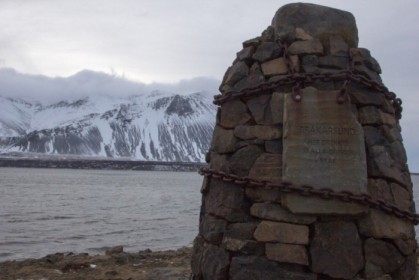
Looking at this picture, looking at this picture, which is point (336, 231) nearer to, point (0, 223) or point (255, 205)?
point (255, 205)

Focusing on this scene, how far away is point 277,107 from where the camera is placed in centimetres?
580

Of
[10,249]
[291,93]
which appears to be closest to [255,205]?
[291,93]

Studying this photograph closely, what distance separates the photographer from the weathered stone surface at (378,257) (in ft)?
17.9

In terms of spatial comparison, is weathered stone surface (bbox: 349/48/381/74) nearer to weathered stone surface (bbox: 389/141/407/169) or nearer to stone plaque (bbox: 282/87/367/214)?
stone plaque (bbox: 282/87/367/214)

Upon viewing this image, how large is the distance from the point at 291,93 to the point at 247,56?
855 mm

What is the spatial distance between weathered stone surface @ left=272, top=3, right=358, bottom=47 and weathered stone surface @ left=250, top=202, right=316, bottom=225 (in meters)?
1.97

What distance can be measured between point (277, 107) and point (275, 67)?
52 centimetres

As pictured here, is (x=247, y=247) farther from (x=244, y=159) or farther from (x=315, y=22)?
(x=315, y=22)

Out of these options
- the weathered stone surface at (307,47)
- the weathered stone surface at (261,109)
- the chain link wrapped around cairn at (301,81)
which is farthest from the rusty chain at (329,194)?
the weathered stone surface at (307,47)

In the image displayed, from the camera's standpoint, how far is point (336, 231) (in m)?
Result: 5.41

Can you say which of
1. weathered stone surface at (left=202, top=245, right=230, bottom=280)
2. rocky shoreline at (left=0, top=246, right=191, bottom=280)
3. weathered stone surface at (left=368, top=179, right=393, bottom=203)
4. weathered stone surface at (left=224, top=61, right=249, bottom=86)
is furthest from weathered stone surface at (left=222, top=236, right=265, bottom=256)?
rocky shoreline at (left=0, top=246, right=191, bottom=280)

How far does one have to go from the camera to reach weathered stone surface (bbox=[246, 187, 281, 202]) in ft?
18.3

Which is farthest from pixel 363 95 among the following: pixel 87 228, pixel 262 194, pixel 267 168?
pixel 87 228

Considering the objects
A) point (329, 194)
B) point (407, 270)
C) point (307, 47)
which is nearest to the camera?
point (329, 194)
